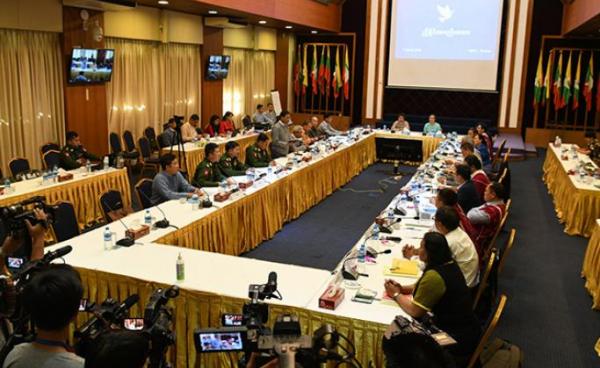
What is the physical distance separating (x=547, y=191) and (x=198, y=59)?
7499mm

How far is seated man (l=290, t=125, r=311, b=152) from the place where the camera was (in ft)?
31.3

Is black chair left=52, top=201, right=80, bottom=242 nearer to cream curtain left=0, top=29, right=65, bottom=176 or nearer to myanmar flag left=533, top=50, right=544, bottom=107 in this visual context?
cream curtain left=0, top=29, right=65, bottom=176

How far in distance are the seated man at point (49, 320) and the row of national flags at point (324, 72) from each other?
1432cm

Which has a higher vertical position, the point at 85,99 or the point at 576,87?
the point at 576,87

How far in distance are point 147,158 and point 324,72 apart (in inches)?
317

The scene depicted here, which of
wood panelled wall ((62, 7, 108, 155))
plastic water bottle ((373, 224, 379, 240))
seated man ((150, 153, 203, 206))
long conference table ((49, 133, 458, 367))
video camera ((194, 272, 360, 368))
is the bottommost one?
long conference table ((49, 133, 458, 367))

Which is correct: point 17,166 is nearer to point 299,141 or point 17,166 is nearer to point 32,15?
point 32,15

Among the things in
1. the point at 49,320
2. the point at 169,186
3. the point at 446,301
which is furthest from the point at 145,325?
the point at 169,186

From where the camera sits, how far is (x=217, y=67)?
1221 cm

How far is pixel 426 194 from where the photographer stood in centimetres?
628

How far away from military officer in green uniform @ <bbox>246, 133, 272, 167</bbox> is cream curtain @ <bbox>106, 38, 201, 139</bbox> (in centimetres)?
338

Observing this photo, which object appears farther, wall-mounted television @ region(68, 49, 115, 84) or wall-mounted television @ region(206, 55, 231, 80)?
wall-mounted television @ region(206, 55, 231, 80)

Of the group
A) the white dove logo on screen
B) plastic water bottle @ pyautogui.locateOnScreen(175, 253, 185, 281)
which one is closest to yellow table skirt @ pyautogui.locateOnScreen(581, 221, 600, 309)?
plastic water bottle @ pyautogui.locateOnScreen(175, 253, 185, 281)

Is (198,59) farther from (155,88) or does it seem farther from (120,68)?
(120,68)
